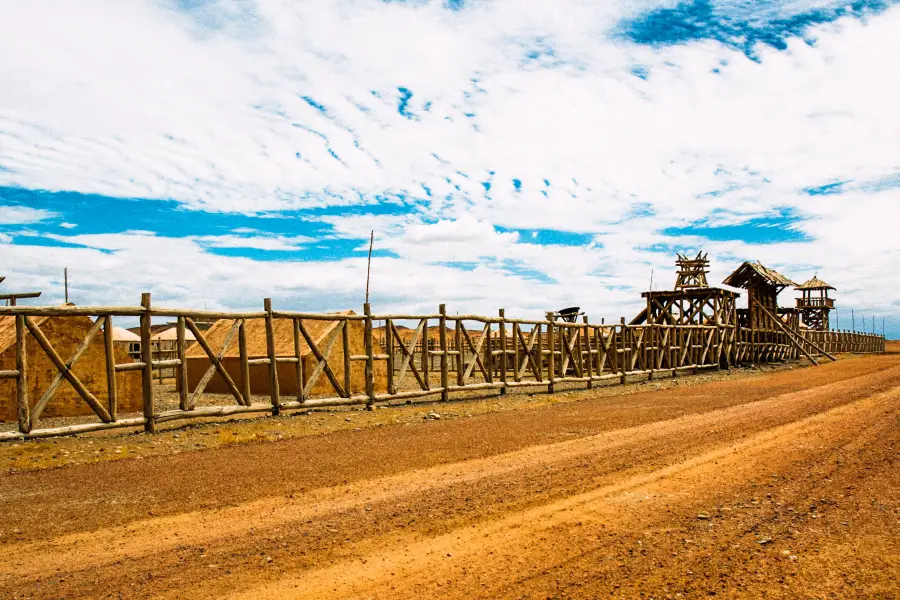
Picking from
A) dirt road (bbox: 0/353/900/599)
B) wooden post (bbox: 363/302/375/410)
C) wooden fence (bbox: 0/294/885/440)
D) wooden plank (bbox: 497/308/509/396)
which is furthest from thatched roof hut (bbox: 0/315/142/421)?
wooden plank (bbox: 497/308/509/396)

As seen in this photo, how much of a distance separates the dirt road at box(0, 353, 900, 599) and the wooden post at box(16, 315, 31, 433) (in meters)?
2.11

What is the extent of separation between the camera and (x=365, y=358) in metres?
15.8

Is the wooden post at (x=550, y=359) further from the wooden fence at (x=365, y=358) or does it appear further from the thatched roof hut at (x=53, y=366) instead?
the thatched roof hut at (x=53, y=366)

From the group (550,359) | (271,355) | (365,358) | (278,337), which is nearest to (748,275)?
(550,359)

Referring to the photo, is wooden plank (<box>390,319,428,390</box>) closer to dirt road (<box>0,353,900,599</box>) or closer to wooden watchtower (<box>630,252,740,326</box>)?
dirt road (<box>0,353,900,599</box>)

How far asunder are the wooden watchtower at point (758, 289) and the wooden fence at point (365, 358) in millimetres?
1236

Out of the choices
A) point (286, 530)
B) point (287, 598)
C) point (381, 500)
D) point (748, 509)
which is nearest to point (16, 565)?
point (286, 530)

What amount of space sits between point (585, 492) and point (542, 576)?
2449 mm

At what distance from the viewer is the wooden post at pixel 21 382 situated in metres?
10.7

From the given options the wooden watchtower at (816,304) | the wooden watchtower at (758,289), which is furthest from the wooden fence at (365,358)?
the wooden watchtower at (816,304)

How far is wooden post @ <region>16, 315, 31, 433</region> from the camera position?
10664 mm

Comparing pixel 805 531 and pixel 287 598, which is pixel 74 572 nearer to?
pixel 287 598

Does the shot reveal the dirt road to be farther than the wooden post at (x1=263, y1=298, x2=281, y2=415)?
No

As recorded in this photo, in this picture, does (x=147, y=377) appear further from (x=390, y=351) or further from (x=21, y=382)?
(x=390, y=351)
